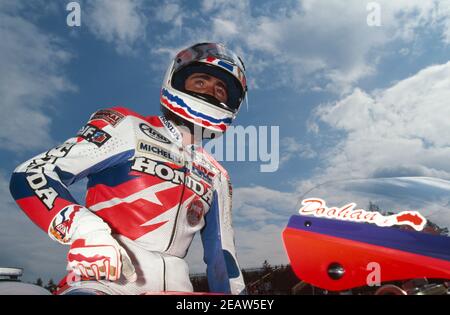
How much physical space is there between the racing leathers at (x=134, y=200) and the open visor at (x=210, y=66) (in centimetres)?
41

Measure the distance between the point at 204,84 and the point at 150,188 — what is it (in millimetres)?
1112

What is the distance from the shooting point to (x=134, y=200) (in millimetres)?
2523

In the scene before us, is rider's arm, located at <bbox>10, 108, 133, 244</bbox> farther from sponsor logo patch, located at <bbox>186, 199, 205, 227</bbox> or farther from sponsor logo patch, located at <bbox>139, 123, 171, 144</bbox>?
sponsor logo patch, located at <bbox>186, 199, 205, 227</bbox>

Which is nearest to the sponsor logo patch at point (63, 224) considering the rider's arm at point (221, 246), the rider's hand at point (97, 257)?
the rider's hand at point (97, 257)

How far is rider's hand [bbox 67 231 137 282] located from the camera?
5.68 ft

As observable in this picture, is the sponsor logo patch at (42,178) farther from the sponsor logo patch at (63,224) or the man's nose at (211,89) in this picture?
the man's nose at (211,89)

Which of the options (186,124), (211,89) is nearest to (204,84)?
(211,89)

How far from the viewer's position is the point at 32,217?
2.00 meters

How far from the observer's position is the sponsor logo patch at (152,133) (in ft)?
8.95

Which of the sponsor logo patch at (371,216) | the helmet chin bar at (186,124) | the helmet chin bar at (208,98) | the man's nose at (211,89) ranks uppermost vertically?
the man's nose at (211,89)
